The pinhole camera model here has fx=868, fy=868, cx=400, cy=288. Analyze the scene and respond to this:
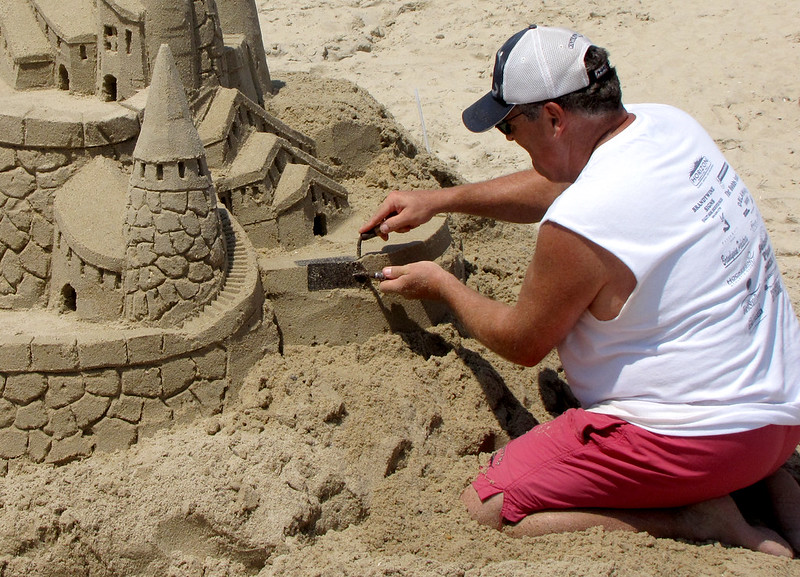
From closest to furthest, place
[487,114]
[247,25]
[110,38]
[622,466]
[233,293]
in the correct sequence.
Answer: [622,466], [487,114], [233,293], [110,38], [247,25]

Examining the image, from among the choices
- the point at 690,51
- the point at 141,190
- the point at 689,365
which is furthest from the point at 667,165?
the point at 690,51

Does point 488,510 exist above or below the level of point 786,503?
below

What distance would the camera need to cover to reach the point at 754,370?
2545 millimetres

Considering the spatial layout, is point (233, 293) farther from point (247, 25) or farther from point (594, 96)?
point (247, 25)

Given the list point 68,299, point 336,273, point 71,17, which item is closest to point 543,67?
point 336,273

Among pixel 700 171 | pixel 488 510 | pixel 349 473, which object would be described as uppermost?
pixel 700 171

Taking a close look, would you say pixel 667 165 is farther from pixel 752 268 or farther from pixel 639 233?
pixel 752 268

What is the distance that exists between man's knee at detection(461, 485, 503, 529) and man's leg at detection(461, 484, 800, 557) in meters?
0.06

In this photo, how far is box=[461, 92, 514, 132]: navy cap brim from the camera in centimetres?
267

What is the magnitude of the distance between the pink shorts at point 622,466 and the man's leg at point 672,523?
0.03 meters

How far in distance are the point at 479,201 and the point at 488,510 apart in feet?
4.09

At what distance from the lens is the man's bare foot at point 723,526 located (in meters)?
2.69

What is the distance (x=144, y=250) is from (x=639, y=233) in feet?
5.66

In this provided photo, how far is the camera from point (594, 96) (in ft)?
8.45
